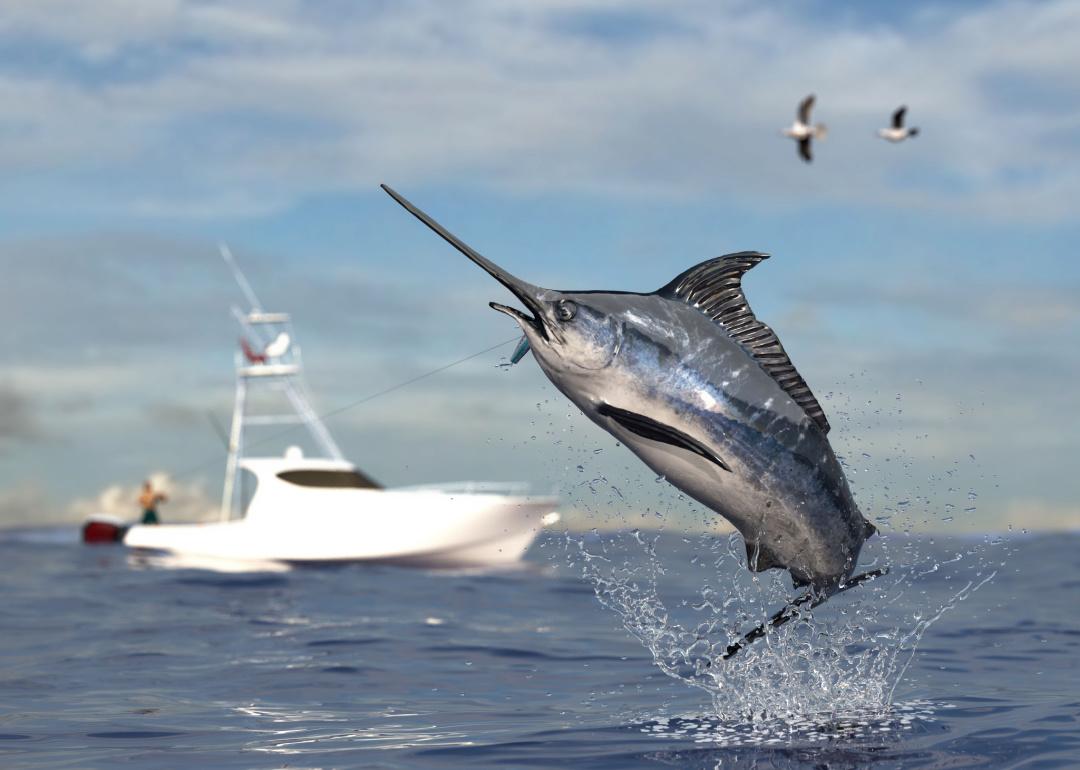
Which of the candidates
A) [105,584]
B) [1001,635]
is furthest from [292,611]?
[1001,635]

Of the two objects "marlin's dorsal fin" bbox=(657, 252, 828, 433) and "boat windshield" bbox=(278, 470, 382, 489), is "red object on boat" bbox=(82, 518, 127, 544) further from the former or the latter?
"marlin's dorsal fin" bbox=(657, 252, 828, 433)

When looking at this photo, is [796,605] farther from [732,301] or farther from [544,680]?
[544,680]

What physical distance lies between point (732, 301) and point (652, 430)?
0.96m

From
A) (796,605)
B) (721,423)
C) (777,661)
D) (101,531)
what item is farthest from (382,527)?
(721,423)

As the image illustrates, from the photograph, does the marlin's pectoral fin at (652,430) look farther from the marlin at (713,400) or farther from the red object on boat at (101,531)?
the red object on boat at (101,531)

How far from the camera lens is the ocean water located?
742 cm

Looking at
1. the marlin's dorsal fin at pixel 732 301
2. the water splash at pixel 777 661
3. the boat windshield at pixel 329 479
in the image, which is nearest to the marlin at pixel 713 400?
the marlin's dorsal fin at pixel 732 301

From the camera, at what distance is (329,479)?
90.0ft

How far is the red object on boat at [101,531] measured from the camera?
111 feet

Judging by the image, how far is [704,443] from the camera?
6.31m

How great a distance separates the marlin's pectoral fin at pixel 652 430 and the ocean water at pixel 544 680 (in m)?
0.71

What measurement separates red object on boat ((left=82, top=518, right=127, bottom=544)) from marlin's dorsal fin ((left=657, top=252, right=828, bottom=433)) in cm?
3018

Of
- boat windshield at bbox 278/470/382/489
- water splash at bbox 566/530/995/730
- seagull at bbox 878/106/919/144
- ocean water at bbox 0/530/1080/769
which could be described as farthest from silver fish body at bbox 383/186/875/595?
boat windshield at bbox 278/470/382/489

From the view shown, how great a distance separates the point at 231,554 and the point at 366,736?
21.2 meters
